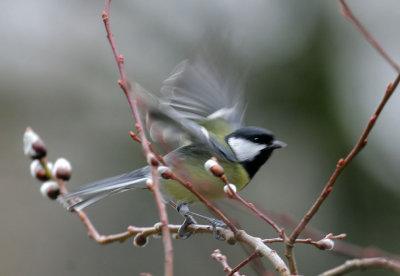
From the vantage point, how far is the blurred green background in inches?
227

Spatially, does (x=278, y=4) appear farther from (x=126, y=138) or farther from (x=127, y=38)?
(x=126, y=138)

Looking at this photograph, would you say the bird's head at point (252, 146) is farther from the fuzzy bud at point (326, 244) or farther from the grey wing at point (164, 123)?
the fuzzy bud at point (326, 244)

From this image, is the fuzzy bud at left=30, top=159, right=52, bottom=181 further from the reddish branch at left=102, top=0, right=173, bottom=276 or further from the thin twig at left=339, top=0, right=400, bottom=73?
the thin twig at left=339, top=0, right=400, bottom=73

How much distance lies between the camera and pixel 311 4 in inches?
280

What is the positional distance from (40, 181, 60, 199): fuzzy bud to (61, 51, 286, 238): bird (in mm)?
178

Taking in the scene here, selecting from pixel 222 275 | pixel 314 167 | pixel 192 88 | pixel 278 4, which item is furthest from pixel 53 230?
pixel 278 4

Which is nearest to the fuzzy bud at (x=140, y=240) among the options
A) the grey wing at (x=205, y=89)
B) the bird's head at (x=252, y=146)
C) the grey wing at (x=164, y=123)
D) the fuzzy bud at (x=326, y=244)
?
the grey wing at (x=164, y=123)

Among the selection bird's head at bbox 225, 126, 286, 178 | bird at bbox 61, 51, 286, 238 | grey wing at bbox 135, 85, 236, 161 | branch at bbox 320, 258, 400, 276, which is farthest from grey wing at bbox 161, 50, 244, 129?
branch at bbox 320, 258, 400, 276

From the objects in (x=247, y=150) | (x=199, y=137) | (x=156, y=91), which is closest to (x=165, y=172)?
(x=199, y=137)

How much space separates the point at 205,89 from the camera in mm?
2992

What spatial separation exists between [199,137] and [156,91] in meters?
4.53

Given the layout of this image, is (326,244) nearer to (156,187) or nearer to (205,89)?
(156,187)

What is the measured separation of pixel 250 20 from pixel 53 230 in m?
3.65

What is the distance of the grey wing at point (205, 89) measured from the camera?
2.85 meters
